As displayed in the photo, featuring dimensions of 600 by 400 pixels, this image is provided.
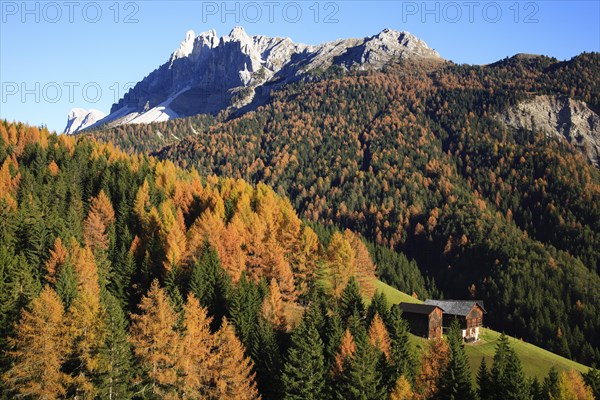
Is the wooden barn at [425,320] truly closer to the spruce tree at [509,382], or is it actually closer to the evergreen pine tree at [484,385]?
the evergreen pine tree at [484,385]

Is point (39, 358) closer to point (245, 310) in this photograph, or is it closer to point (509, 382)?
point (245, 310)

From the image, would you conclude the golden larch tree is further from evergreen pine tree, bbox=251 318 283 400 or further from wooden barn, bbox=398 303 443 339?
wooden barn, bbox=398 303 443 339

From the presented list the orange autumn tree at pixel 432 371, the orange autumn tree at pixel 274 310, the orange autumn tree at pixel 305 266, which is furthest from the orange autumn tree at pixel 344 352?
the orange autumn tree at pixel 305 266

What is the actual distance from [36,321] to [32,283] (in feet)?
42.8

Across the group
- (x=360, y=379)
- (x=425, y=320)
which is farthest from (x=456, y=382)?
(x=425, y=320)

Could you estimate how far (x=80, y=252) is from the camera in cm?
5847

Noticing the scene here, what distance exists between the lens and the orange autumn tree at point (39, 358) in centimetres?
3622

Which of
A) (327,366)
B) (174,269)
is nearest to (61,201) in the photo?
(174,269)

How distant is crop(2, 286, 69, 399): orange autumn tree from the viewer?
119 feet

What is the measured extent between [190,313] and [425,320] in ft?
132

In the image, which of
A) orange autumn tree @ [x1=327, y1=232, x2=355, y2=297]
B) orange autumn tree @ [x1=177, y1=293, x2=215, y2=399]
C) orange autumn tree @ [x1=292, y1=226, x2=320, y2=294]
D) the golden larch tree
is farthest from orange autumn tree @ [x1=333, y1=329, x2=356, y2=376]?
orange autumn tree @ [x1=292, y1=226, x2=320, y2=294]

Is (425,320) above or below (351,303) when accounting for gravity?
below

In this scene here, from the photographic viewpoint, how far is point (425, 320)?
232 feet

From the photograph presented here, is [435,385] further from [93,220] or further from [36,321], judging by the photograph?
[93,220]
